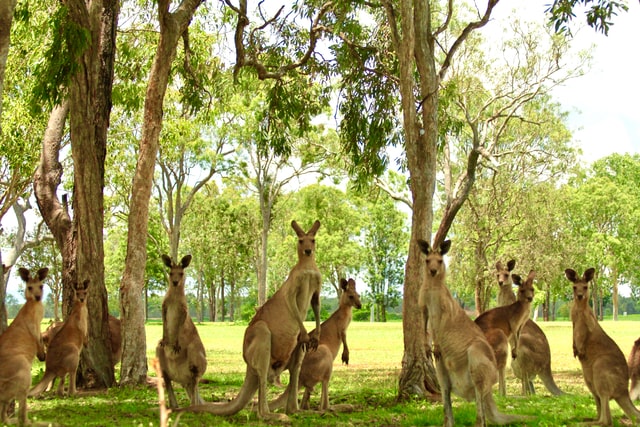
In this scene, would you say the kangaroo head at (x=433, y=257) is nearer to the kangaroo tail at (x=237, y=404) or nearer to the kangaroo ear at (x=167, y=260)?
the kangaroo tail at (x=237, y=404)

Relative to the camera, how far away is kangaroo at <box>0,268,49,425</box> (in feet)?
24.3

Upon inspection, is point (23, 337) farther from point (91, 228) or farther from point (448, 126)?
point (448, 126)

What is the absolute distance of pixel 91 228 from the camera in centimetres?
1209

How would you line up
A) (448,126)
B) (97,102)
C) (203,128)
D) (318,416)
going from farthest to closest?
(203,128), (448,126), (97,102), (318,416)

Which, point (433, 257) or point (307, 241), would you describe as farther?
point (307, 241)

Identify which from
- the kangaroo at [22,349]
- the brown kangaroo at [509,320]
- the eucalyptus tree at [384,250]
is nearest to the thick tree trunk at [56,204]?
the kangaroo at [22,349]

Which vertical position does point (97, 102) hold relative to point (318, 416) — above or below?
above

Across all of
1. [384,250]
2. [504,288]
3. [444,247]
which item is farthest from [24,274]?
[384,250]

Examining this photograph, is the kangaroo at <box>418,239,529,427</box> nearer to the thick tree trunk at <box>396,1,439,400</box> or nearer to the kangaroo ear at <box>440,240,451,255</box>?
the kangaroo ear at <box>440,240,451,255</box>

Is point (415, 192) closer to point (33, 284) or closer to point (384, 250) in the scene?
point (33, 284)

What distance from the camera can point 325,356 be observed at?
934 cm

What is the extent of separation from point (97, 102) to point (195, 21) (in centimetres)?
907

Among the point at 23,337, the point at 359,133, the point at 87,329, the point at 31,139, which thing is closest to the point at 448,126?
the point at 359,133

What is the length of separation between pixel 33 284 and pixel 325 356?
12.4 feet
